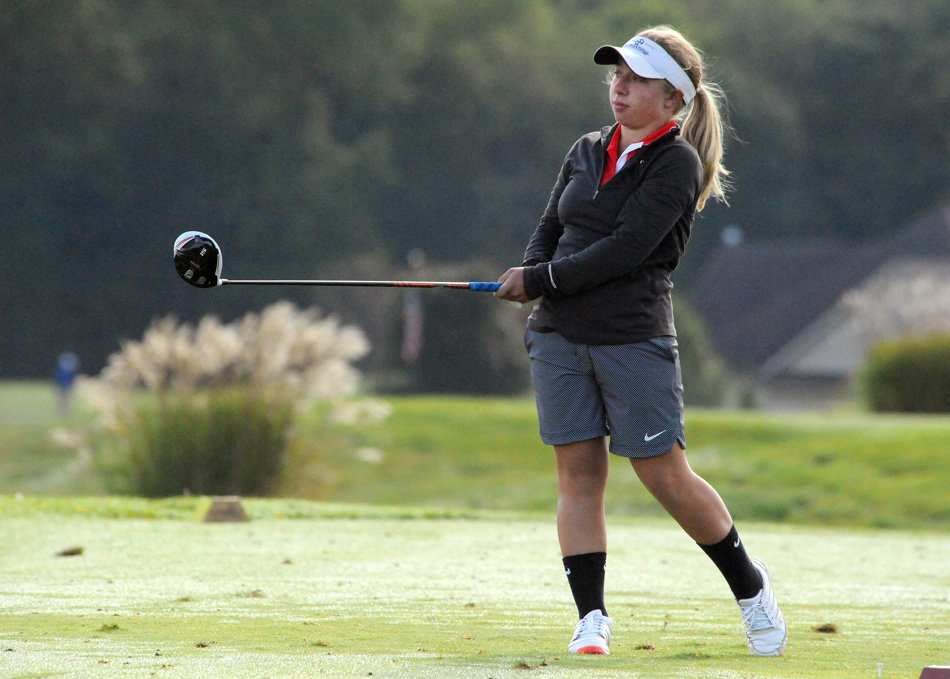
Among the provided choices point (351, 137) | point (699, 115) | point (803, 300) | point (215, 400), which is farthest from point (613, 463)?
point (351, 137)

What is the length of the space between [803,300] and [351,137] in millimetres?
20747

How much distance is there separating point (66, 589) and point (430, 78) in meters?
50.8

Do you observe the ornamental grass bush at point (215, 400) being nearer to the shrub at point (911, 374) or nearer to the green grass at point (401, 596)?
the green grass at point (401, 596)

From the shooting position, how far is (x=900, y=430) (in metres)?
14.1

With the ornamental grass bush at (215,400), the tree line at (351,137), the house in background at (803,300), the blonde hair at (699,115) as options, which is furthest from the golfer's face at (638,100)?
the tree line at (351,137)

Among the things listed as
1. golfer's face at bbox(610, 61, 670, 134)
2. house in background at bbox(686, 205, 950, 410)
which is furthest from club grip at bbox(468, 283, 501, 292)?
house in background at bbox(686, 205, 950, 410)

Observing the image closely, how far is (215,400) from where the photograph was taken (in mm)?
10539

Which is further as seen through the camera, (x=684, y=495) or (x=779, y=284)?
(x=779, y=284)

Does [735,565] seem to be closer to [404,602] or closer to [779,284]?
[404,602]

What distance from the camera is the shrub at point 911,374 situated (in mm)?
18781

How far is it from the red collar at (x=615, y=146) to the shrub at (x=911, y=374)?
51.6 feet

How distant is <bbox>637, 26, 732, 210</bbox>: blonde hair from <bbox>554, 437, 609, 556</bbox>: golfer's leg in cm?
73

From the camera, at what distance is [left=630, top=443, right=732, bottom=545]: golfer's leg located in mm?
3691

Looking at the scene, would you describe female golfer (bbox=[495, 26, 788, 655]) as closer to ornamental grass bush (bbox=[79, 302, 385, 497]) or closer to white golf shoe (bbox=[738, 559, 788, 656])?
white golf shoe (bbox=[738, 559, 788, 656])
